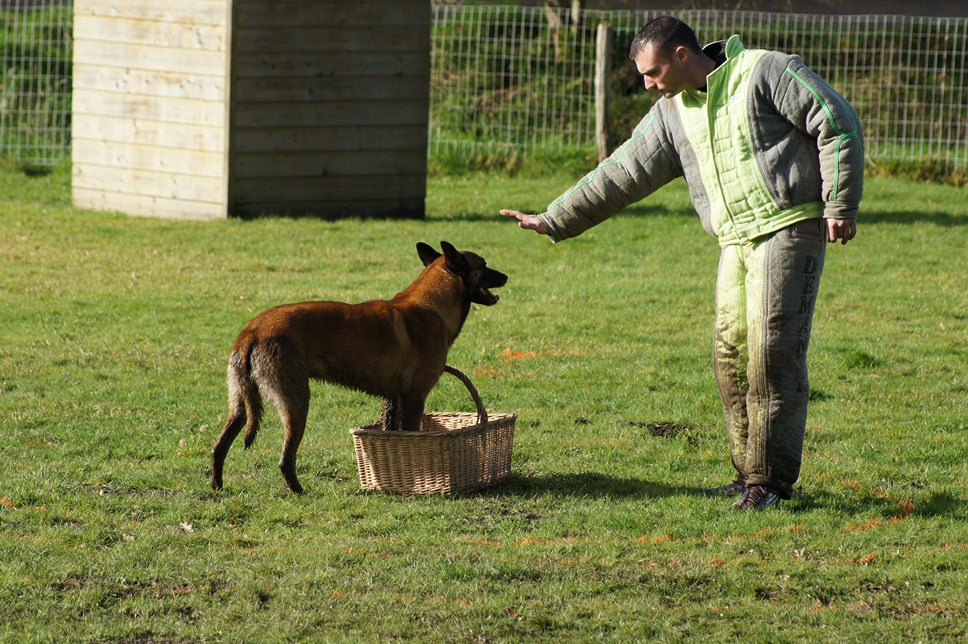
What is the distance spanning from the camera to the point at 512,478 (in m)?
6.34

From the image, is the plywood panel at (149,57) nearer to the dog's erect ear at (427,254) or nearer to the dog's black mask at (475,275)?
the dog's erect ear at (427,254)

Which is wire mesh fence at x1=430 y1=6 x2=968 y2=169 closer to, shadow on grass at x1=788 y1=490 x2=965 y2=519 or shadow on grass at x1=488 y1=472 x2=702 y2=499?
shadow on grass at x1=488 y1=472 x2=702 y2=499

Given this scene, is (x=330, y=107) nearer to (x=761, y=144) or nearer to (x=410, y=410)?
(x=410, y=410)

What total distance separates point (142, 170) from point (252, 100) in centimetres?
157

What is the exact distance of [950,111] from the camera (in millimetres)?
16906

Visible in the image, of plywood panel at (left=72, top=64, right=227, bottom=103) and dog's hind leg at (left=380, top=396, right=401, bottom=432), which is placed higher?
plywood panel at (left=72, top=64, right=227, bottom=103)

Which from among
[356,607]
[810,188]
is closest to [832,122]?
[810,188]

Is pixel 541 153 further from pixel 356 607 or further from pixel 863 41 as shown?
pixel 356 607

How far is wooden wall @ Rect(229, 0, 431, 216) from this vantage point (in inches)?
537

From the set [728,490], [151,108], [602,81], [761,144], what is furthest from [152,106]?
[761,144]

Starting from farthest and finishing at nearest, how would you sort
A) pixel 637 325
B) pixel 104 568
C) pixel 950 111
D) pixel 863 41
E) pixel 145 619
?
pixel 863 41, pixel 950 111, pixel 637 325, pixel 104 568, pixel 145 619

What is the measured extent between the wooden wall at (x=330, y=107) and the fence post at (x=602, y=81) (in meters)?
3.19

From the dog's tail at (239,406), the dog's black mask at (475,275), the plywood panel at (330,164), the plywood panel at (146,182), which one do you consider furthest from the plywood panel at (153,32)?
the dog's tail at (239,406)

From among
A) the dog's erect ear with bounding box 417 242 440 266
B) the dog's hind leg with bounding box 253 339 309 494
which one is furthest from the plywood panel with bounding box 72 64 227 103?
the dog's hind leg with bounding box 253 339 309 494
